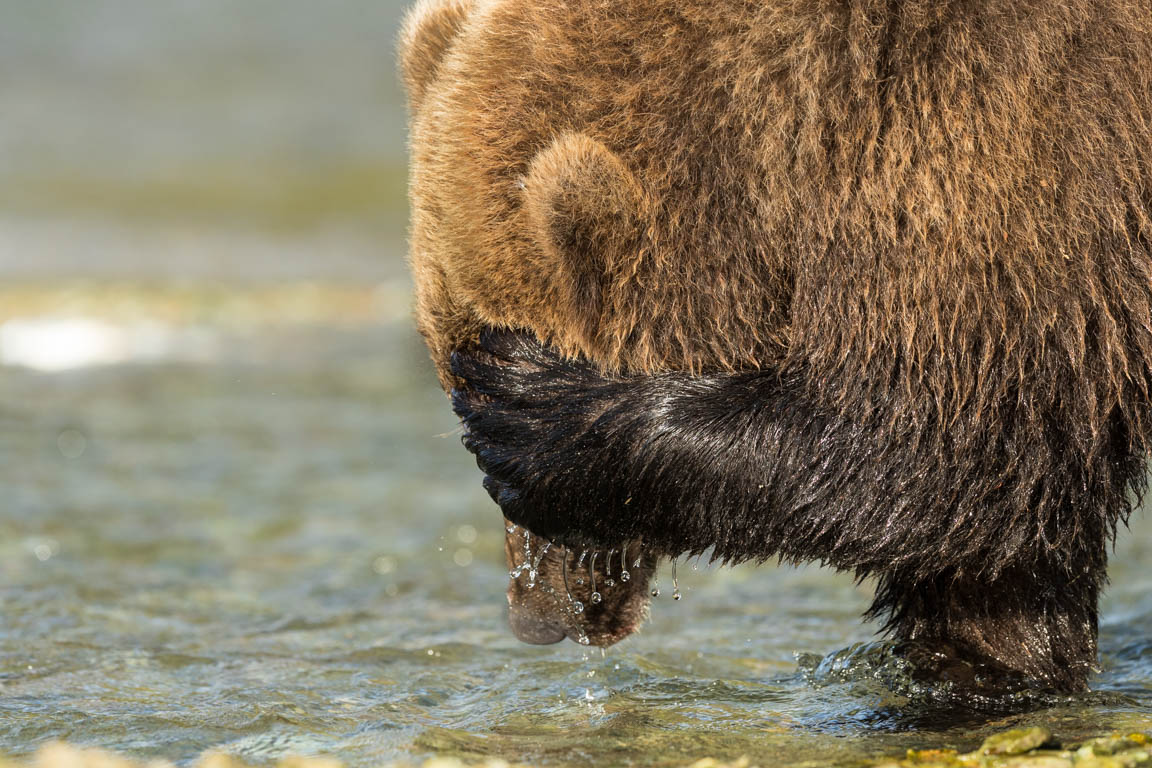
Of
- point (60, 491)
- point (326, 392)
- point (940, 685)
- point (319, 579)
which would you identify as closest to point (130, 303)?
point (326, 392)

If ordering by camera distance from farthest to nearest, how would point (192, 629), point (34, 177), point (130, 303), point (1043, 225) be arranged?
point (34, 177)
point (130, 303)
point (192, 629)
point (1043, 225)

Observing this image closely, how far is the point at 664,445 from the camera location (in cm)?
360

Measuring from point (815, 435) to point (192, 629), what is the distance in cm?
257

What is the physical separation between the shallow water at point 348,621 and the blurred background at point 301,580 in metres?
0.02

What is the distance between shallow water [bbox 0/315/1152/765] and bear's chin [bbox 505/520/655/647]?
15 centimetres

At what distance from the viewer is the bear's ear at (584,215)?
11.0ft

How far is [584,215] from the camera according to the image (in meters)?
3.42

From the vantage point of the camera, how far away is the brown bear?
11.1ft

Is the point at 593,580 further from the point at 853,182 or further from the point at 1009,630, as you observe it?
the point at 853,182

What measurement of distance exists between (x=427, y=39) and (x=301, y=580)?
264 centimetres

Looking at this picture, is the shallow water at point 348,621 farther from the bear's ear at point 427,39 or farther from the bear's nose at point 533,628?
the bear's ear at point 427,39

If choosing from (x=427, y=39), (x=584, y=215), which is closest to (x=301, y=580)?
(x=427, y=39)

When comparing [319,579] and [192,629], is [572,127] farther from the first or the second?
[319,579]

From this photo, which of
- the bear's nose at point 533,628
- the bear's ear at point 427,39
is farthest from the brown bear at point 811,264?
the bear's nose at point 533,628
